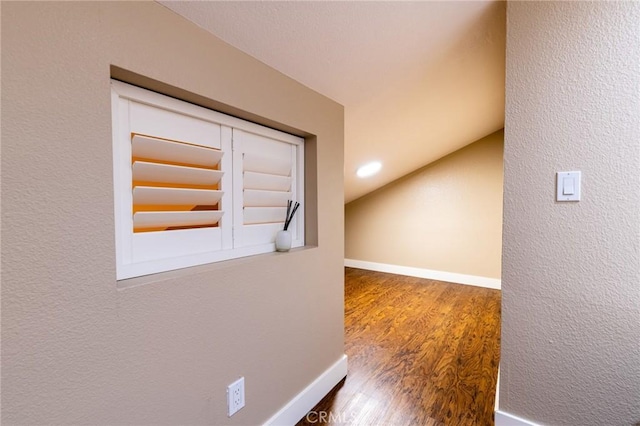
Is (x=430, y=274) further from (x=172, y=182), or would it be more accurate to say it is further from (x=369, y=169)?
(x=172, y=182)

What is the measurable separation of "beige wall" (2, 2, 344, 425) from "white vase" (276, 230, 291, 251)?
0.60ft

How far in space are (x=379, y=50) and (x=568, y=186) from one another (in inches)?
39.3

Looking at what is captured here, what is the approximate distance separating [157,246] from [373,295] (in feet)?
9.20

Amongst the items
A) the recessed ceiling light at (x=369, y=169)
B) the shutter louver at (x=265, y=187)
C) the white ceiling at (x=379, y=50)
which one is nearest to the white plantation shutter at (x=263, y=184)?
the shutter louver at (x=265, y=187)

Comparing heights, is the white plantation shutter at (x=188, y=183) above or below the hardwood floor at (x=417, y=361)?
above

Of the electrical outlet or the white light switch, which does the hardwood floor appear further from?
the white light switch

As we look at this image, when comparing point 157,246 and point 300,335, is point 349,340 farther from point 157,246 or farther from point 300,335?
point 157,246

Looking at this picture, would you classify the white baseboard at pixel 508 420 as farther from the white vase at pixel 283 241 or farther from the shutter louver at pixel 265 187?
the shutter louver at pixel 265 187

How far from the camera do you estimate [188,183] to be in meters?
1.12

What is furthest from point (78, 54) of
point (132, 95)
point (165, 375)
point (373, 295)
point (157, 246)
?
point (373, 295)

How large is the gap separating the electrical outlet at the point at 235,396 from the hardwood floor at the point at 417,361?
46 centimetres

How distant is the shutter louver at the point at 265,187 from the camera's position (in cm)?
134

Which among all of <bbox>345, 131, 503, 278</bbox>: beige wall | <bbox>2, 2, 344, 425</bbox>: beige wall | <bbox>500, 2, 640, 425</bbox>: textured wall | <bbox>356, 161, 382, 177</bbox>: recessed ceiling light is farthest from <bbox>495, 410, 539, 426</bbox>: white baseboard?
<bbox>345, 131, 503, 278</bbox>: beige wall

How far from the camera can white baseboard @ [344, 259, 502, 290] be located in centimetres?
367
